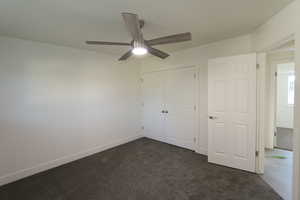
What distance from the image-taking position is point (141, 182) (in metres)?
2.43

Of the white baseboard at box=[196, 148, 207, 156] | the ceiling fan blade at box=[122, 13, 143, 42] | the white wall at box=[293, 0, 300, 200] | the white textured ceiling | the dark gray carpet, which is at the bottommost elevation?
the dark gray carpet

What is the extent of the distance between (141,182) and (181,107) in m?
2.10

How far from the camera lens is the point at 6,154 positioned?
2.49 meters

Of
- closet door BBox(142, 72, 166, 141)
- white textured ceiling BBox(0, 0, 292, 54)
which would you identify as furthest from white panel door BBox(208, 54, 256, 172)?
closet door BBox(142, 72, 166, 141)

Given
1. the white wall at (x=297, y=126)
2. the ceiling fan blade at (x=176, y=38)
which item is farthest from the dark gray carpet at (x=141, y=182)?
the ceiling fan blade at (x=176, y=38)

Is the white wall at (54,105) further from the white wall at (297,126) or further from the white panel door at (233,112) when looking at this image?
the white wall at (297,126)

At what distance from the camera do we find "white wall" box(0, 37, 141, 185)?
253cm

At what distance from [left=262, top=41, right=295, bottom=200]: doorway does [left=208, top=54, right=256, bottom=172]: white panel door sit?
0.45 meters

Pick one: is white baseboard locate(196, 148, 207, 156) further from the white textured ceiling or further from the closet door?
the white textured ceiling

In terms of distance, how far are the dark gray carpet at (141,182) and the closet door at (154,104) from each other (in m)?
1.23

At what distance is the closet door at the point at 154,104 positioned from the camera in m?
4.34

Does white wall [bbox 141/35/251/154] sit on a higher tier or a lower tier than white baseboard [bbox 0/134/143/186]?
higher

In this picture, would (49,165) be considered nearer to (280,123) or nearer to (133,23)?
(133,23)

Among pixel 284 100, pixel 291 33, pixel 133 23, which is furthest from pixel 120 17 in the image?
pixel 284 100
